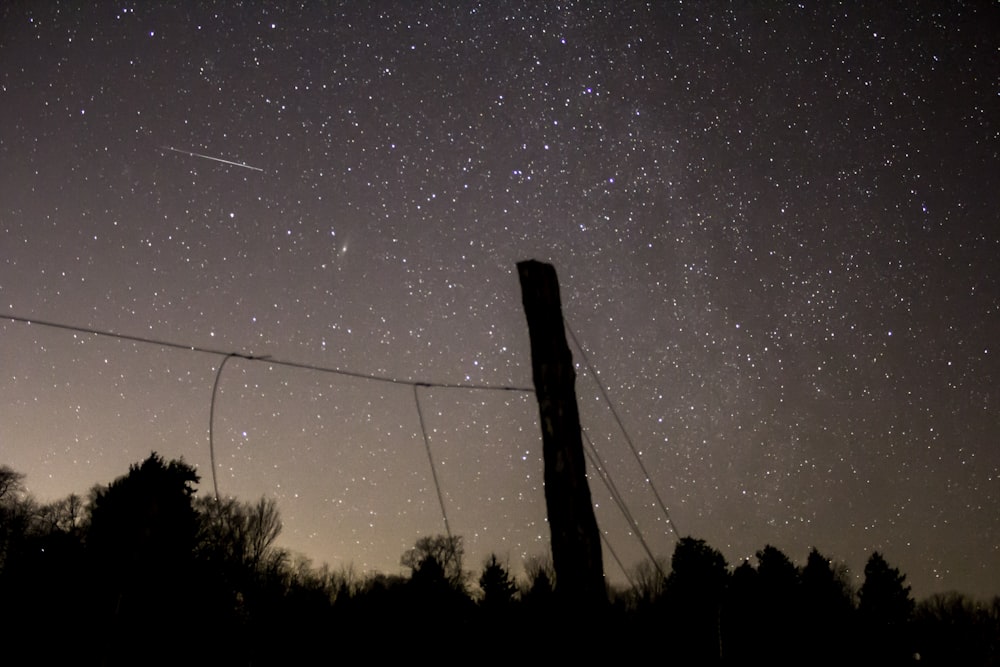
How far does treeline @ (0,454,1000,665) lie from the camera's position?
45.0ft

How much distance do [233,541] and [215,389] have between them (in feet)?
112

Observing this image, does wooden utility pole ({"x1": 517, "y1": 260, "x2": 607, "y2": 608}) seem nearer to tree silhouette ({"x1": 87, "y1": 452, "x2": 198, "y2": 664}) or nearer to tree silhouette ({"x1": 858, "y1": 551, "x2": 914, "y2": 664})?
tree silhouette ({"x1": 87, "y1": 452, "x2": 198, "y2": 664})

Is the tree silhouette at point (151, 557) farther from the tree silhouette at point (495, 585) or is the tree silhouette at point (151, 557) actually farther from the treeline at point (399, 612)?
the tree silhouette at point (495, 585)

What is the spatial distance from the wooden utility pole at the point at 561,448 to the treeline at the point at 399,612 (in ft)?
0.82

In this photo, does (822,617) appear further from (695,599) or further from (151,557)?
(151,557)

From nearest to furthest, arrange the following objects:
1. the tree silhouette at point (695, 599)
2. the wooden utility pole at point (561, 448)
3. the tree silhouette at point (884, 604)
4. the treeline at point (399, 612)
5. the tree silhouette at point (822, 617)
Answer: the wooden utility pole at point (561, 448) → the treeline at point (399, 612) → the tree silhouette at point (695, 599) → the tree silhouette at point (822, 617) → the tree silhouette at point (884, 604)

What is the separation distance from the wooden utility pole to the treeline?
249 mm

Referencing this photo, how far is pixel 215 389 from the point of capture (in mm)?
7664

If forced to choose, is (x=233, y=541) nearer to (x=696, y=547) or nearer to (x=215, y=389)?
(x=696, y=547)

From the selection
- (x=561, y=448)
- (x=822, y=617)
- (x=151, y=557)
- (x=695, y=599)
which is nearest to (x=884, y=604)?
(x=822, y=617)

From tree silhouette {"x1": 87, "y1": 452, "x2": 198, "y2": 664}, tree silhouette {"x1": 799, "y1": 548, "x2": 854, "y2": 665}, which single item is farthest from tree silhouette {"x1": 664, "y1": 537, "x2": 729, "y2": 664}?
tree silhouette {"x1": 87, "y1": 452, "x2": 198, "y2": 664}

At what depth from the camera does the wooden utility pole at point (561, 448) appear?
16.9 feet

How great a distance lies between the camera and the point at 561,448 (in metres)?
5.41

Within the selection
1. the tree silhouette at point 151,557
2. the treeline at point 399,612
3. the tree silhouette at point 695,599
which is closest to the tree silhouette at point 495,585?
the treeline at point 399,612
